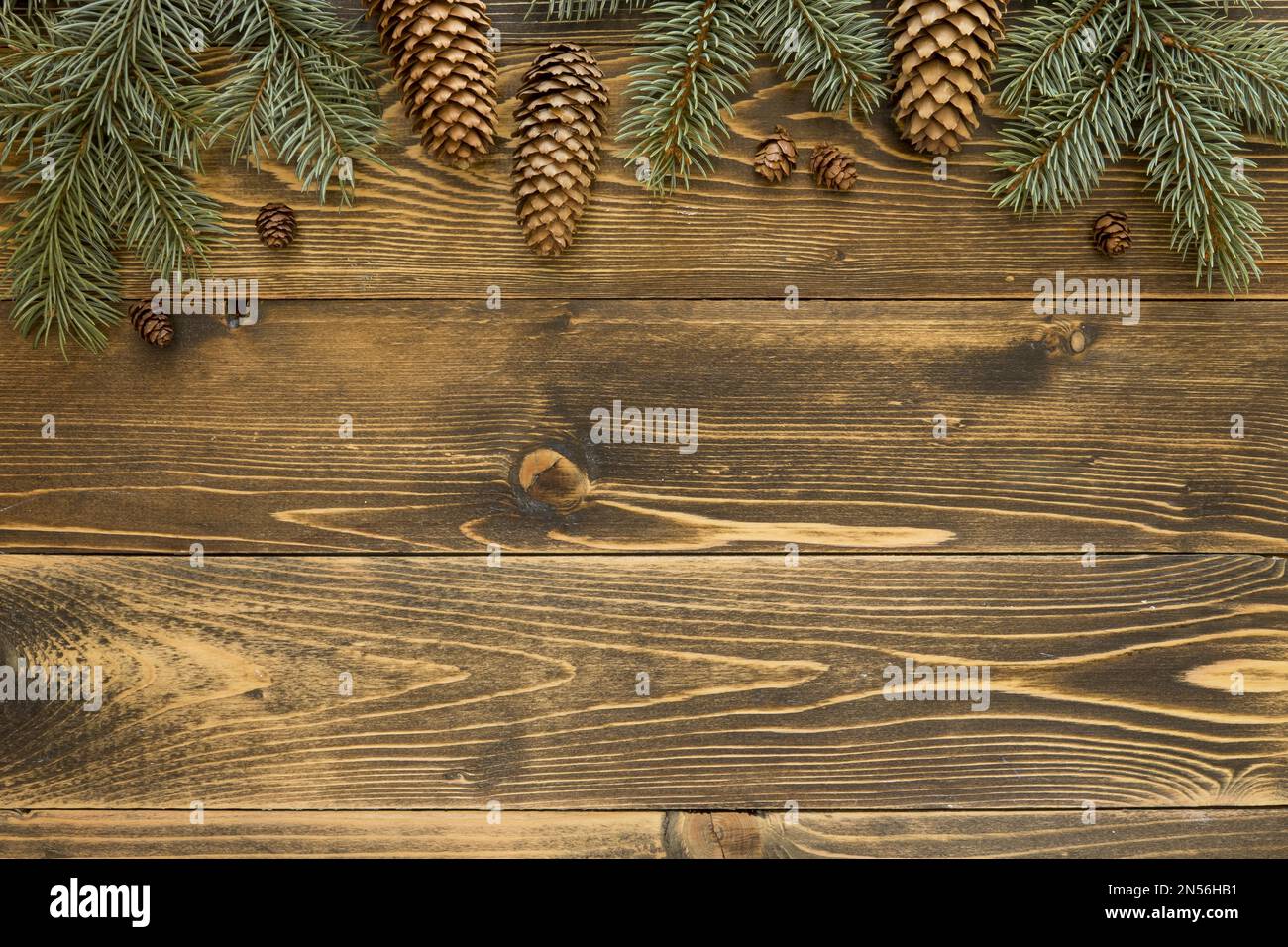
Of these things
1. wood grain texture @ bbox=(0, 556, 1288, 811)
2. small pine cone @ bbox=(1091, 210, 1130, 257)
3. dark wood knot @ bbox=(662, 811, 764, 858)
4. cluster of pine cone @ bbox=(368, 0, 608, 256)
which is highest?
cluster of pine cone @ bbox=(368, 0, 608, 256)

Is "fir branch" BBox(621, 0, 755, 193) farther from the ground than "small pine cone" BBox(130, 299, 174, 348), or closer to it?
farther from the ground

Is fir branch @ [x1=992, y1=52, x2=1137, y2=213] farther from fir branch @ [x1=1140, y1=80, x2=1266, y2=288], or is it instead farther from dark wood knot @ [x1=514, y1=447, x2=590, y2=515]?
dark wood knot @ [x1=514, y1=447, x2=590, y2=515]

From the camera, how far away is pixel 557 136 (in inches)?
23.8

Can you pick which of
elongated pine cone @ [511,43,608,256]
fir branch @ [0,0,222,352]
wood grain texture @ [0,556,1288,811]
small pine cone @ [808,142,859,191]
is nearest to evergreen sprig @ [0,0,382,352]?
fir branch @ [0,0,222,352]

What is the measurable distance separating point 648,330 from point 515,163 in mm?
166

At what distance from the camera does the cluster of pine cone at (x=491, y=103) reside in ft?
1.92

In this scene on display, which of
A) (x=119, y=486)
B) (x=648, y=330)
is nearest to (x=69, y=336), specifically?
(x=119, y=486)

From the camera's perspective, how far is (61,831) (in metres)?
0.65

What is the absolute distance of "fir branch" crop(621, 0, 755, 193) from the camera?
0.60m

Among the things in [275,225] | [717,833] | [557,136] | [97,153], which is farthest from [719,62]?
[717,833]

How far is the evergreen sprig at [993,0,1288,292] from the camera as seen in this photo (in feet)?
1.98

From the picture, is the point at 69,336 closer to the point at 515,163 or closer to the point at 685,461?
the point at 515,163

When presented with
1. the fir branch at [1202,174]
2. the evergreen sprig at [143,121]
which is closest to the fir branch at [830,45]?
the fir branch at [1202,174]

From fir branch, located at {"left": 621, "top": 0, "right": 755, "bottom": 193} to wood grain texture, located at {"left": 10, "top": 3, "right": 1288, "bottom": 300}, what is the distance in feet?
0.07
